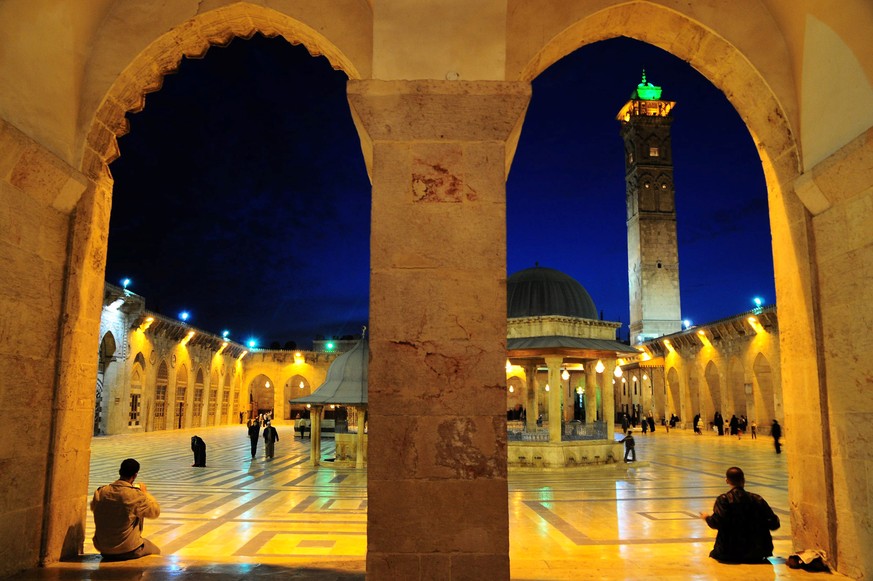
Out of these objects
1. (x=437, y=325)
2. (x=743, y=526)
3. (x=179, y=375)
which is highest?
(x=179, y=375)

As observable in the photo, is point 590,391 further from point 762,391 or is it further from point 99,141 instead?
point 99,141

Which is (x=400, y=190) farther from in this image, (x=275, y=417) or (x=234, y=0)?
(x=275, y=417)

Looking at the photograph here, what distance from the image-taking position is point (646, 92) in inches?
1704

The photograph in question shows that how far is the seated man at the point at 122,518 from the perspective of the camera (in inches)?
169

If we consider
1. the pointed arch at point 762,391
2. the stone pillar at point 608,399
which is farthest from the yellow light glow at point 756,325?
the stone pillar at point 608,399

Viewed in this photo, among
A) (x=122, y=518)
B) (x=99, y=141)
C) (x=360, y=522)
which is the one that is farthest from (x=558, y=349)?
(x=99, y=141)

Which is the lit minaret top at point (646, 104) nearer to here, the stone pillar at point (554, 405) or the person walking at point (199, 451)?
the stone pillar at point (554, 405)

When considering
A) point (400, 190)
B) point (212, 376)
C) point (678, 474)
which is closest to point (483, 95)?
point (400, 190)

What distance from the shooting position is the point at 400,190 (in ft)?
10.1

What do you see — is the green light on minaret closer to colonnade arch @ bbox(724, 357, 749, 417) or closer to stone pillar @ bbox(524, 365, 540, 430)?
colonnade arch @ bbox(724, 357, 749, 417)

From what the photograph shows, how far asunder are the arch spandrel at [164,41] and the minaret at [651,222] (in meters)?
35.4

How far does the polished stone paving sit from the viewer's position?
415 cm

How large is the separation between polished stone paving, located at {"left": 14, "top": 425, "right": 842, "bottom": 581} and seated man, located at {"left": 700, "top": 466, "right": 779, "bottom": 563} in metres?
0.10

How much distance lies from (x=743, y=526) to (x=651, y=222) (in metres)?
36.3
